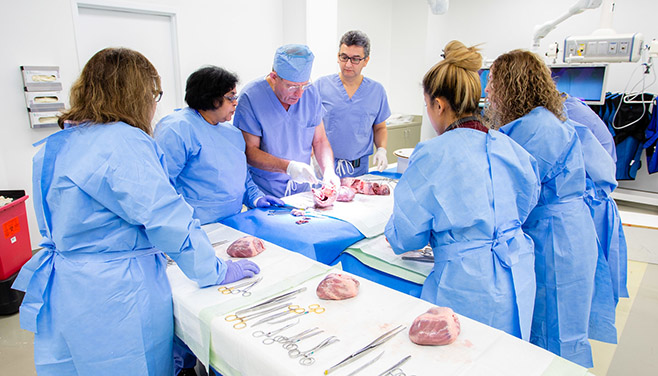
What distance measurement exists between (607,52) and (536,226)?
129 inches

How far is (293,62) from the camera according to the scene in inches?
101

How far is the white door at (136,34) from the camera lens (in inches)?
162

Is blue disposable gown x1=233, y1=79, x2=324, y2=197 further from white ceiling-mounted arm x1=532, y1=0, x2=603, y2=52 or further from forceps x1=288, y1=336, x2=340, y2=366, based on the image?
white ceiling-mounted arm x1=532, y1=0, x2=603, y2=52

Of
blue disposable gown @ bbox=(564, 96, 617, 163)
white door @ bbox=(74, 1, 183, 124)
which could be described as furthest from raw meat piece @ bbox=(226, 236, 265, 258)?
white door @ bbox=(74, 1, 183, 124)

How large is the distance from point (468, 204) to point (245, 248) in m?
0.95

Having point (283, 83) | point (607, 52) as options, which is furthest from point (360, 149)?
point (607, 52)

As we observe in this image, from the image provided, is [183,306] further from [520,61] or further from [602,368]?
[602,368]

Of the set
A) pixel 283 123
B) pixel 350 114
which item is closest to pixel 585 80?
pixel 350 114

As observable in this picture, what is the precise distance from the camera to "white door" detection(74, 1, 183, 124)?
411 cm

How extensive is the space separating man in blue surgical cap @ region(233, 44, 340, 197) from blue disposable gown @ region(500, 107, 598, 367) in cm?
124

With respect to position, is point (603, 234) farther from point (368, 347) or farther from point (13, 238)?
point (13, 238)

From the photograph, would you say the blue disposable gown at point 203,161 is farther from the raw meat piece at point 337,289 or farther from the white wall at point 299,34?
the raw meat piece at point 337,289

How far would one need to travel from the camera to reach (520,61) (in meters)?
2.07

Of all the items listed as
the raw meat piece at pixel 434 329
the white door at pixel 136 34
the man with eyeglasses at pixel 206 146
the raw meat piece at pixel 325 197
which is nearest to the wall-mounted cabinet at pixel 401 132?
the white door at pixel 136 34
